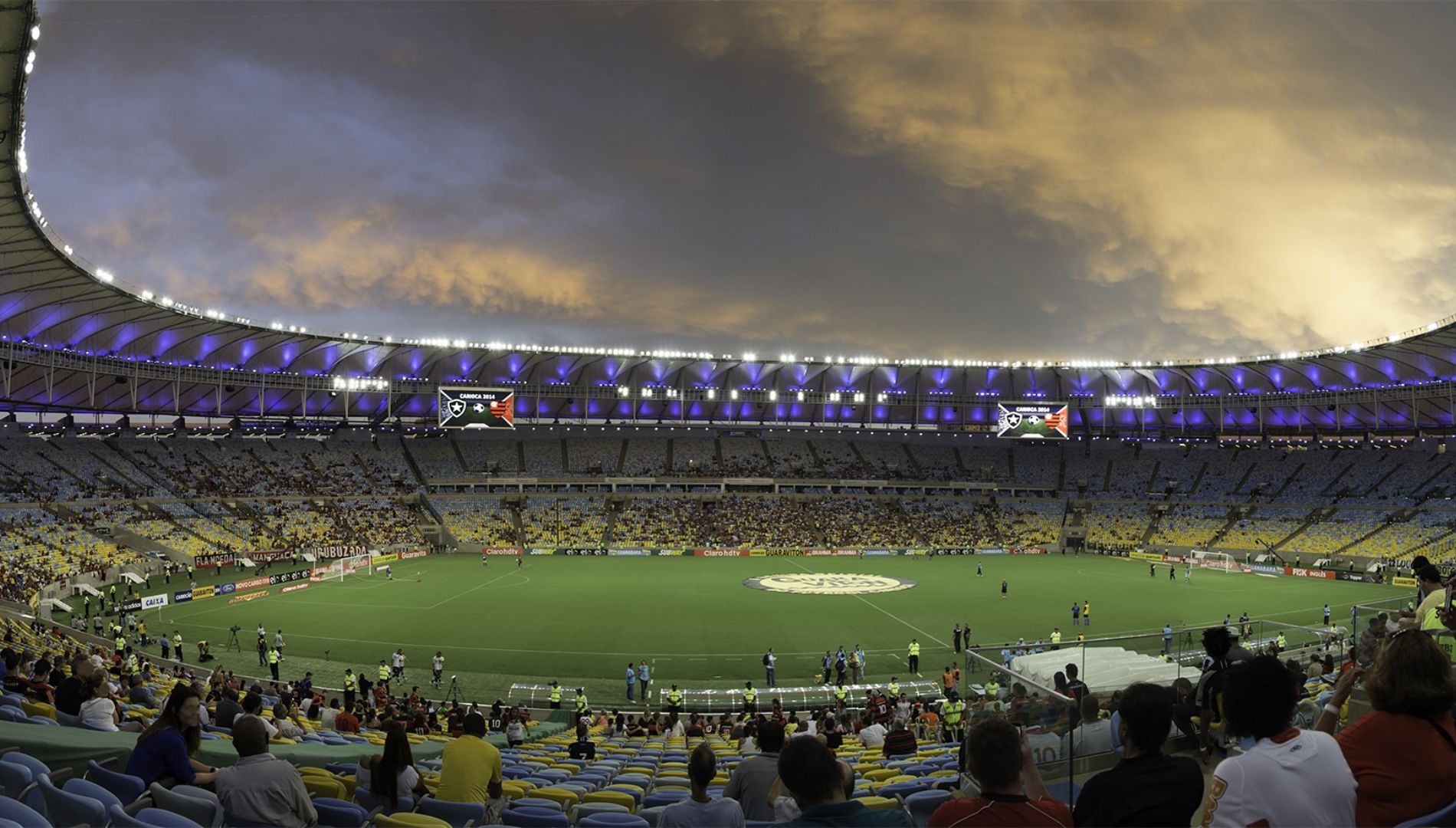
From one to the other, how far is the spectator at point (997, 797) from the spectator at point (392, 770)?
584 cm

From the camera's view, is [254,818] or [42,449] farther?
[42,449]

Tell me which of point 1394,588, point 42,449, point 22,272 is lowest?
point 1394,588

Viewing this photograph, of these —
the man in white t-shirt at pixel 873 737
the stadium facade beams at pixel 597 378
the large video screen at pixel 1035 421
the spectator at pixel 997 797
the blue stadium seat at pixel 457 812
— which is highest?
the stadium facade beams at pixel 597 378

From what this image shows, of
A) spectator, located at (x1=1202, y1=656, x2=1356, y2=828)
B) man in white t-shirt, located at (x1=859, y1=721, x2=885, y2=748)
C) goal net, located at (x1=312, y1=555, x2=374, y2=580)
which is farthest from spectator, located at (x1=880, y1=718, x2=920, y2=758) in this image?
goal net, located at (x1=312, y1=555, x2=374, y2=580)

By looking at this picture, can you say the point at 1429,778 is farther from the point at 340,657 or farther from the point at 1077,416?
the point at 1077,416

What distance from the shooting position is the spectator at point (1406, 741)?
351cm

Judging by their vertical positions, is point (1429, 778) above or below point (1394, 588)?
above

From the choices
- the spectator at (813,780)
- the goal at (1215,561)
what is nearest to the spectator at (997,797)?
the spectator at (813,780)

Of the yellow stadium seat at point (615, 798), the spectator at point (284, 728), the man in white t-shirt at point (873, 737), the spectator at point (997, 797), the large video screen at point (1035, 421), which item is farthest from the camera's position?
the large video screen at point (1035, 421)

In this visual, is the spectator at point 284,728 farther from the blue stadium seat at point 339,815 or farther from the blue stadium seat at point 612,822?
the blue stadium seat at point 612,822

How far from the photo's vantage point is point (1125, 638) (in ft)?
34.3

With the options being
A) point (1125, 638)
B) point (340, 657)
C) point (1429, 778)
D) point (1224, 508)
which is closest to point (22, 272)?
point (340, 657)

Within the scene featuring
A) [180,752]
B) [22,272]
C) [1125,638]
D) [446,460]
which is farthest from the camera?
[446,460]

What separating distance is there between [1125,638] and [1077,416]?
90067mm
